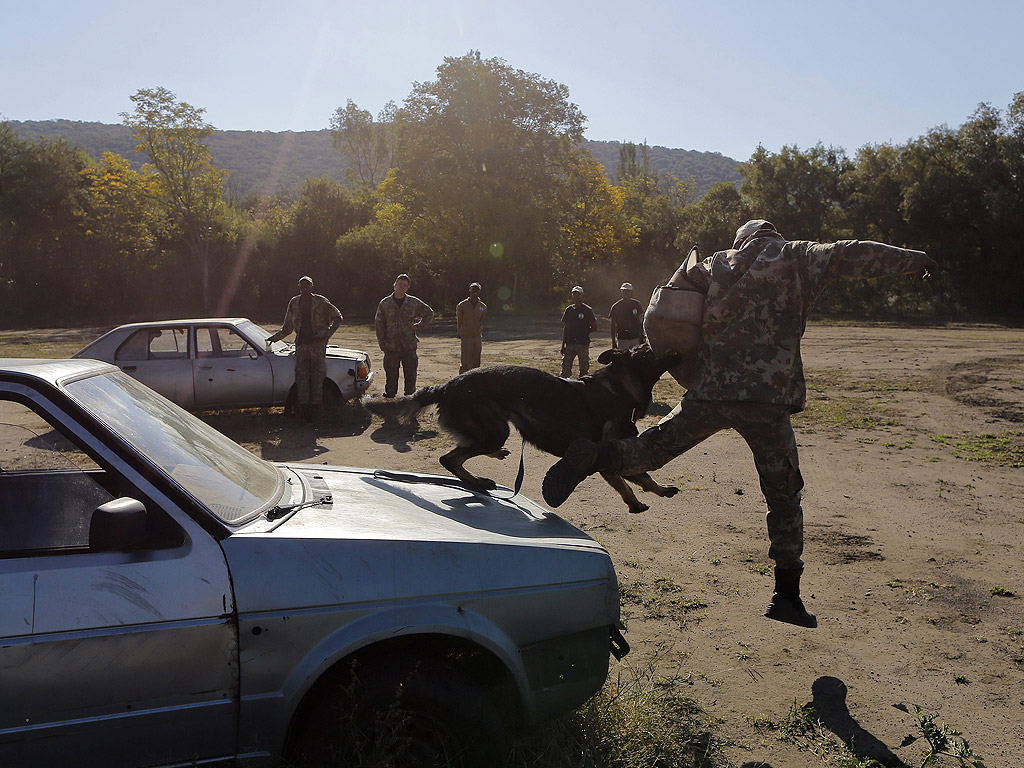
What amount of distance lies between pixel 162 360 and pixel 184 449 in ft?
27.9

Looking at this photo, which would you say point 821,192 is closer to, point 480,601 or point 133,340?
point 133,340

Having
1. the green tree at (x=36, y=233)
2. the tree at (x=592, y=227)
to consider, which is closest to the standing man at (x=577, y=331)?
the tree at (x=592, y=227)

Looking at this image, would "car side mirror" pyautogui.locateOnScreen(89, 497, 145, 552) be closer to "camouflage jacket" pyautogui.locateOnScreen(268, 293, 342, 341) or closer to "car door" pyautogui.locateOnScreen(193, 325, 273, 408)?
"camouflage jacket" pyautogui.locateOnScreen(268, 293, 342, 341)

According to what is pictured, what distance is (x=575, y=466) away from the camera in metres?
4.09

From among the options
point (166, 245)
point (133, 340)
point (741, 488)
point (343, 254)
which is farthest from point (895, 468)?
point (166, 245)

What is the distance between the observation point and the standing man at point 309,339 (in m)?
10.6

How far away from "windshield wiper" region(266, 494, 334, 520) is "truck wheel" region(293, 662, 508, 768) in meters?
0.63

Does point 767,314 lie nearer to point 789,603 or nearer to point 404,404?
point 789,603

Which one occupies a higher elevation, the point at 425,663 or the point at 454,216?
the point at 454,216

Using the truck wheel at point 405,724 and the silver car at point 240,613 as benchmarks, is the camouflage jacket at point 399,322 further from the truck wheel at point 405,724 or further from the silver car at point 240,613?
the truck wheel at point 405,724

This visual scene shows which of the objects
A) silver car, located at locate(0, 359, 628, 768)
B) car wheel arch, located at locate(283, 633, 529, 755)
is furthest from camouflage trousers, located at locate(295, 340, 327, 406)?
car wheel arch, located at locate(283, 633, 529, 755)

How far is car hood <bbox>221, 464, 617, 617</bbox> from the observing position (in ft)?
7.98

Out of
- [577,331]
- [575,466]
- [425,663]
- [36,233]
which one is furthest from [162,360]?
[36,233]

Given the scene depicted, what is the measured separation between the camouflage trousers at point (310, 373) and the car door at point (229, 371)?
1.57 feet
